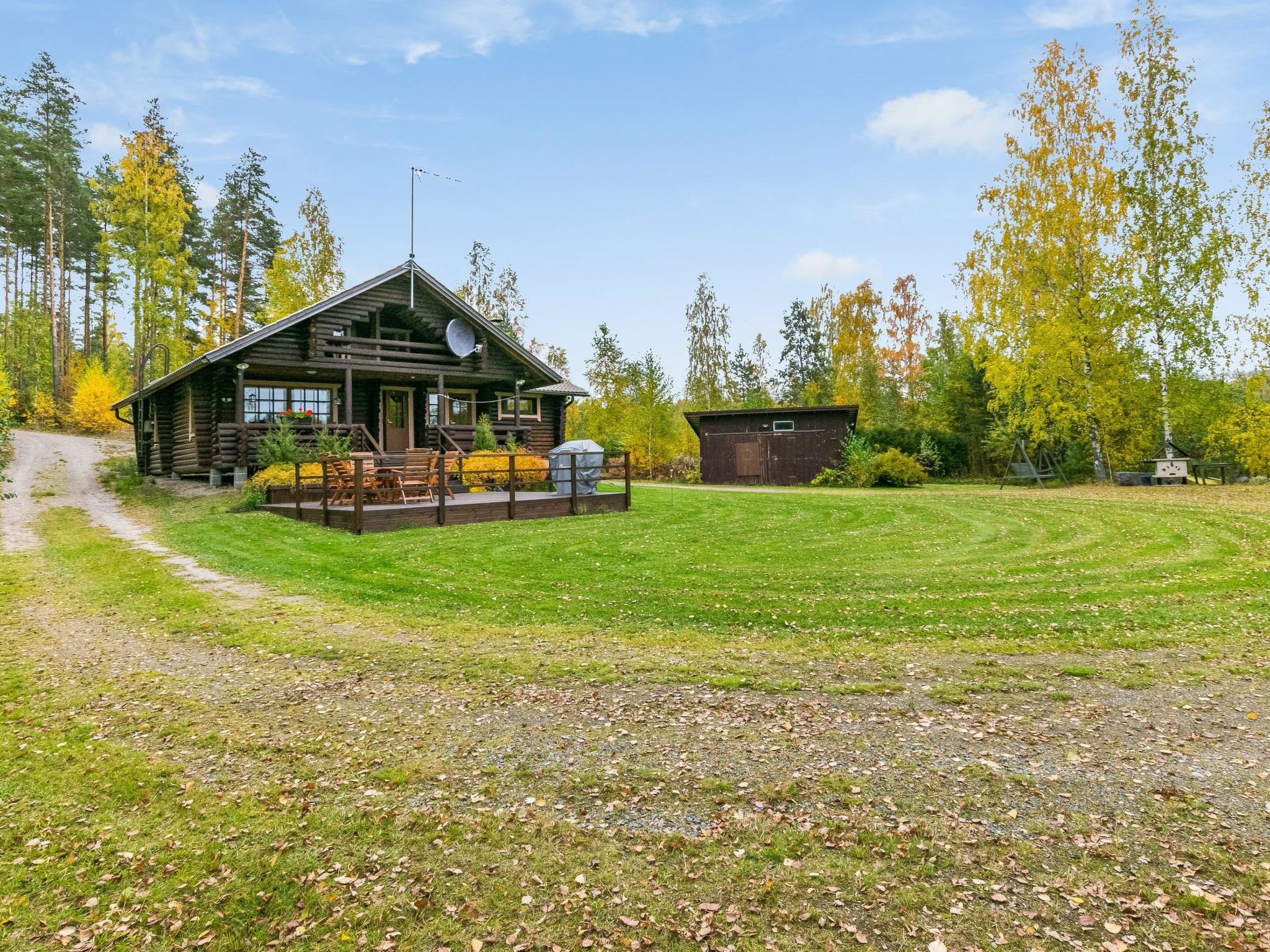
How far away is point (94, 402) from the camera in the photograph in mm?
35781

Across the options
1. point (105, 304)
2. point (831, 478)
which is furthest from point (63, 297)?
point (831, 478)

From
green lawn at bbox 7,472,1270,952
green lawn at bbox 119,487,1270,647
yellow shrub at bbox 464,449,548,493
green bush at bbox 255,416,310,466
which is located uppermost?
green bush at bbox 255,416,310,466

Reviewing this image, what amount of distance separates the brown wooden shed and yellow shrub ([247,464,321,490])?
680 inches

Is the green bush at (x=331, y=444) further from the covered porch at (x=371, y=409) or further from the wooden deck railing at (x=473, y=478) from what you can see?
the wooden deck railing at (x=473, y=478)

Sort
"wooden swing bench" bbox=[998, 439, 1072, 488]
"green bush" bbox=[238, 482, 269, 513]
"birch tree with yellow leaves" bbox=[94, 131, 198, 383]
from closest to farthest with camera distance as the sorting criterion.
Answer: "green bush" bbox=[238, 482, 269, 513]
"wooden swing bench" bbox=[998, 439, 1072, 488]
"birch tree with yellow leaves" bbox=[94, 131, 198, 383]

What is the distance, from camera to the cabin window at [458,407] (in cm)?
2395

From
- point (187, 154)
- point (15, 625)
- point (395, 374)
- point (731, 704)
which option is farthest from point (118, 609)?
point (187, 154)

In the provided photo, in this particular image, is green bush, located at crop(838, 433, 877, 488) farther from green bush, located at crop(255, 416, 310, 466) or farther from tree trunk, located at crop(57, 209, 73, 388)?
tree trunk, located at crop(57, 209, 73, 388)

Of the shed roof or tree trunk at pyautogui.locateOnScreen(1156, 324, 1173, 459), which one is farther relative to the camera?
Answer: the shed roof

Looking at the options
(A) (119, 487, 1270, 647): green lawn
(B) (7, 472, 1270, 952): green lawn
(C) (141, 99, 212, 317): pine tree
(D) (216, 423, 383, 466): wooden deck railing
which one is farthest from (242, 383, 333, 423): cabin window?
(C) (141, 99, 212, 317): pine tree

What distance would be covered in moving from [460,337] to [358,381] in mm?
3913

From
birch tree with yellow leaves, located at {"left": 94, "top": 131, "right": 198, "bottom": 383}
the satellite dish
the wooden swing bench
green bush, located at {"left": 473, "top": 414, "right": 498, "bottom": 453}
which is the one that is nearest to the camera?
the satellite dish

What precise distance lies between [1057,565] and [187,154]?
4404cm

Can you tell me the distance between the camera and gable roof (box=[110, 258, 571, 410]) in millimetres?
17891
